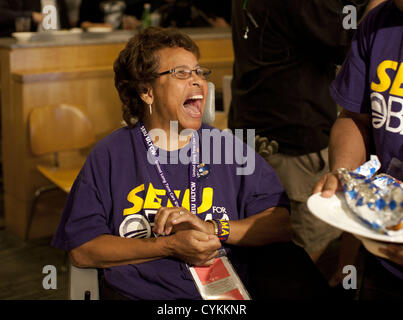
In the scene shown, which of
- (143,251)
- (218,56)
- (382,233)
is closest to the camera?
(382,233)

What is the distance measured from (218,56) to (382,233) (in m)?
3.31

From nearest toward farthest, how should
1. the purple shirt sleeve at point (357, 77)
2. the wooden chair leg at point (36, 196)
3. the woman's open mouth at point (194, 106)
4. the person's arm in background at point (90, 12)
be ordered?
1. the purple shirt sleeve at point (357, 77)
2. the woman's open mouth at point (194, 106)
3. the wooden chair leg at point (36, 196)
4. the person's arm in background at point (90, 12)

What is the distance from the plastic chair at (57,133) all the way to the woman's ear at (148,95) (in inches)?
61.5

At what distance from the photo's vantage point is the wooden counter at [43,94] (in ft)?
11.8

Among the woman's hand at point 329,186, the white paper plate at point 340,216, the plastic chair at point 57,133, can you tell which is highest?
the woman's hand at point 329,186

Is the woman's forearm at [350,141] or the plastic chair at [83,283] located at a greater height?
the woman's forearm at [350,141]

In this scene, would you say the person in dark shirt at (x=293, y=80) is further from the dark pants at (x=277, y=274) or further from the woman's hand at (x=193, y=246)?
the woman's hand at (x=193, y=246)

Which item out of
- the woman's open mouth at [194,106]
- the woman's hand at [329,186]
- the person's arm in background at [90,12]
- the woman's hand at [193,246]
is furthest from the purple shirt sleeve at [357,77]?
the person's arm in background at [90,12]

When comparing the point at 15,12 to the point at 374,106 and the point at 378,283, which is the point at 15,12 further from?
the point at 378,283

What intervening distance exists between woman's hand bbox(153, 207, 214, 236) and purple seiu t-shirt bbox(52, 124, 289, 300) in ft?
0.28

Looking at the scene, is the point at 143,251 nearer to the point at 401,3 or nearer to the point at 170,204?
the point at 170,204

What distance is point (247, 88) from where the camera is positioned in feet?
8.16

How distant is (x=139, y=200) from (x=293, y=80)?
96 cm
